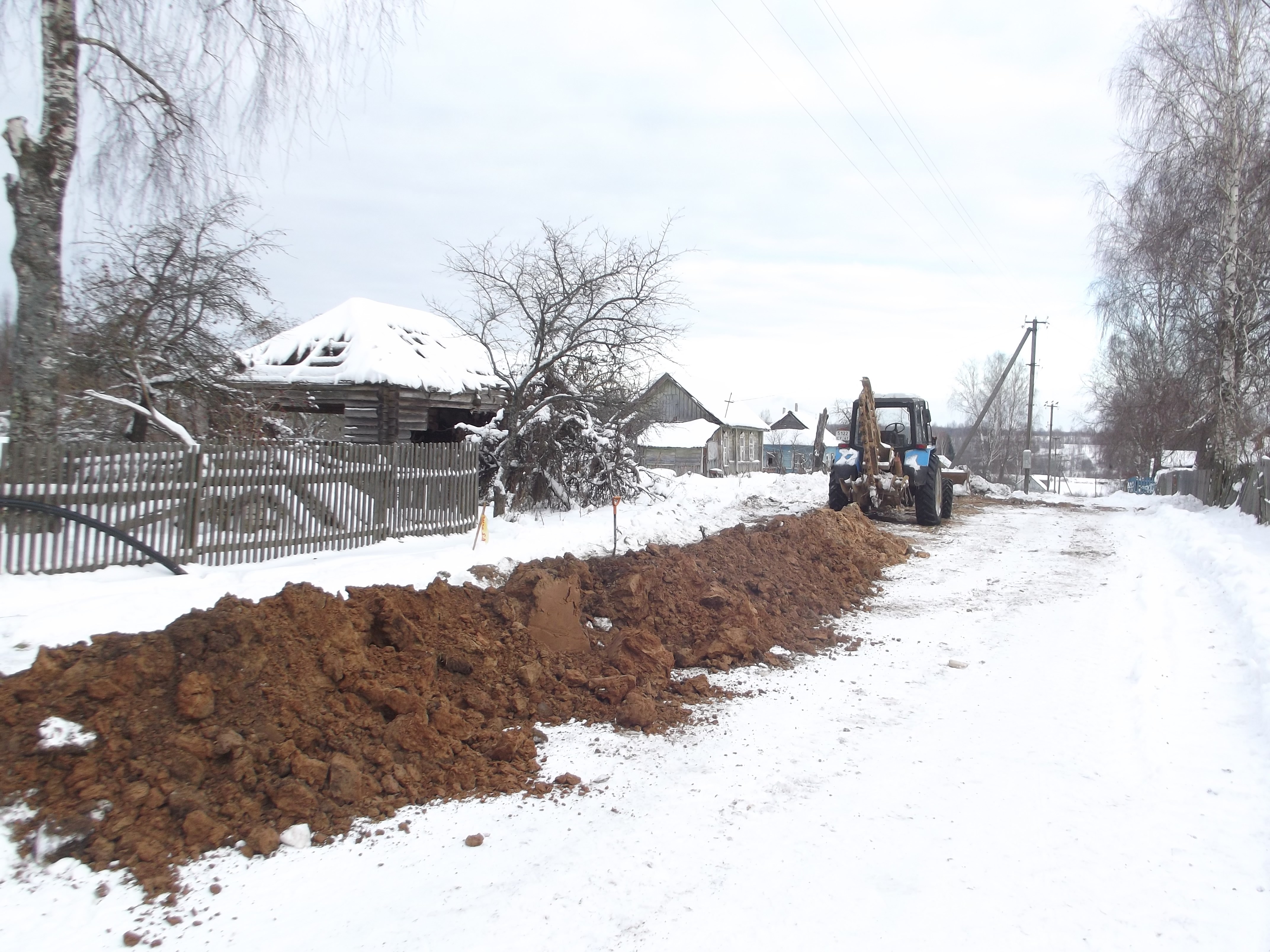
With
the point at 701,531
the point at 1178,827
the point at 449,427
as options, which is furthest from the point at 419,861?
the point at 449,427

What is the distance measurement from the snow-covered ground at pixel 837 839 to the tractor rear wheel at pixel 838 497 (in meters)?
11.0

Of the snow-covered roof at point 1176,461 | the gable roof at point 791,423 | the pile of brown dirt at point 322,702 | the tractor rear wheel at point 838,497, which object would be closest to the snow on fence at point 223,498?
the pile of brown dirt at point 322,702

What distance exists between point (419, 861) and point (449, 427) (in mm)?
15555

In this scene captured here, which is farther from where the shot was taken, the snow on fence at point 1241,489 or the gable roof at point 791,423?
the gable roof at point 791,423

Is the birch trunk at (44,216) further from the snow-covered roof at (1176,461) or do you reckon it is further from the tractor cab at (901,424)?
the snow-covered roof at (1176,461)

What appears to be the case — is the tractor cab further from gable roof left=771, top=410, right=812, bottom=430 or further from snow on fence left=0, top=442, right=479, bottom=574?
gable roof left=771, top=410, right=812, bottom=430

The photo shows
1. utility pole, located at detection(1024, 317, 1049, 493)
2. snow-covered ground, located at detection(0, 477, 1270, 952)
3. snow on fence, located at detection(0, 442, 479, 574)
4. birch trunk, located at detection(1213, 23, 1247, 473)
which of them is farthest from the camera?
utility pole, located at detection(1024, 317, 1049, 493)

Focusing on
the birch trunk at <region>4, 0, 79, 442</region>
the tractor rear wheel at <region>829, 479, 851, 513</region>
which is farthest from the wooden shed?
the tractor rear wheel at <region>829, 479, 851, 513</region>

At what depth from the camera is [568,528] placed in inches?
451

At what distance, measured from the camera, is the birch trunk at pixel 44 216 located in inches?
292

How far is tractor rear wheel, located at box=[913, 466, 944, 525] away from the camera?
18.4m

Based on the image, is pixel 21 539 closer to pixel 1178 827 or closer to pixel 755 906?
pixel 755 906

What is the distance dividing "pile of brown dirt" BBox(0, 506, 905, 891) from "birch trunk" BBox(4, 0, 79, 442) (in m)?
4.10

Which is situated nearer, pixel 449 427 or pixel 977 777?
pixel 977 777
